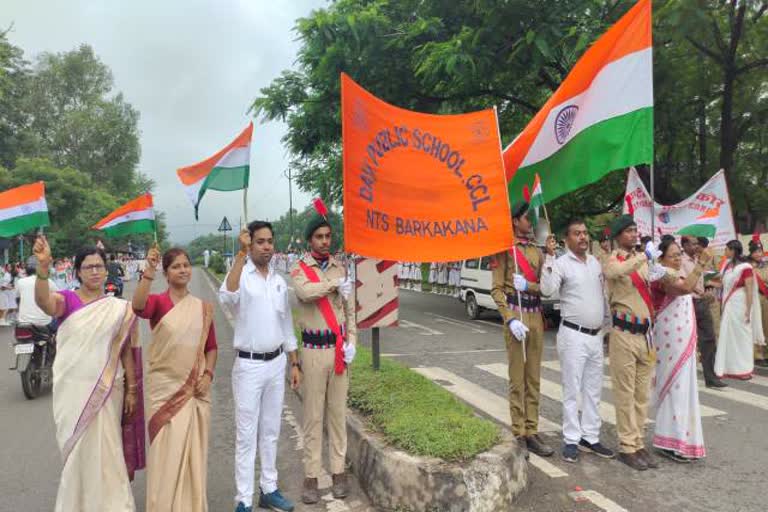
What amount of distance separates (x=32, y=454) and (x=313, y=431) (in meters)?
2.84

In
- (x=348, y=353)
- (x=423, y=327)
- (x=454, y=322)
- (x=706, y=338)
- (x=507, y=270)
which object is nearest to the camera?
(x=348, y=353)

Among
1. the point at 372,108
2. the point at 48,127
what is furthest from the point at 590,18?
the point at 48,127

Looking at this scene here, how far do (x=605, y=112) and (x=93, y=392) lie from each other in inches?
163

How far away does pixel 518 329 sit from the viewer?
Answer: 427 centimetres

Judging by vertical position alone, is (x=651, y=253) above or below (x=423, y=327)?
above

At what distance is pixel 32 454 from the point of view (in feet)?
15.7

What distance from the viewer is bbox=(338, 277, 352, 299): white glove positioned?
3.76 metres

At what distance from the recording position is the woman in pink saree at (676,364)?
4.36 metres

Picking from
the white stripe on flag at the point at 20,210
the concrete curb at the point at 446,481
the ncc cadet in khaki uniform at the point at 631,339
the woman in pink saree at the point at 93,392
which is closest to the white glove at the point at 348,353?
the concrete curb at the point at 446,481

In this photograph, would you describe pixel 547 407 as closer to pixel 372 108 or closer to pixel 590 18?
pixel 372 108

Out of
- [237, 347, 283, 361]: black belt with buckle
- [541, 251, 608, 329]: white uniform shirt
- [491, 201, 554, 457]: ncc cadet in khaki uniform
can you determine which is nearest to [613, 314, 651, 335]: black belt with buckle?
[541, 251, 608, 329]: white uniform shirt

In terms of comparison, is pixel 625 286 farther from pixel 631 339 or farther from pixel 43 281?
pixel 43 281

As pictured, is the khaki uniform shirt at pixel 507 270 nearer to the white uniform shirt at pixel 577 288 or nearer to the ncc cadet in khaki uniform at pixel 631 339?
the white uniform shirt at pixel 577 288

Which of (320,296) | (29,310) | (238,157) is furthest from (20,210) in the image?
(320,296)
